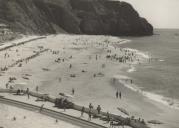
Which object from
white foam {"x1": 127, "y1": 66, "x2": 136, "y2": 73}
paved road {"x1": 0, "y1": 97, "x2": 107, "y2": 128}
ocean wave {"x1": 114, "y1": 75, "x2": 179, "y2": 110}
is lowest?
ocean wave {"x1": 114, "y1": 75, "x2": 179, "y2": 110}

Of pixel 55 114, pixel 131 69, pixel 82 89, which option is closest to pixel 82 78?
pixel 82 89

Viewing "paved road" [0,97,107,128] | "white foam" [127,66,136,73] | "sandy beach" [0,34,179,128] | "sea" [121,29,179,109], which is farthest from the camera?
"white foam" [127,66,136,73]

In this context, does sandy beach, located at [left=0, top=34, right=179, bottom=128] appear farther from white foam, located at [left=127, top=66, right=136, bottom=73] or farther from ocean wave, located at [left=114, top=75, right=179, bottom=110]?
ocean wave, located at [left=114, top=75, right=179, bottom=110]

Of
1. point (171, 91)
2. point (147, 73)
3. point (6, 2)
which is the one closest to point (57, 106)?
point (171, 91)

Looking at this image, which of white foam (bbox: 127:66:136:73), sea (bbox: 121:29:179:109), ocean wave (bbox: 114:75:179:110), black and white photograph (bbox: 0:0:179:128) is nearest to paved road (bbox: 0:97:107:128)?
black and white photograph (bbox: 0:0:179:128)

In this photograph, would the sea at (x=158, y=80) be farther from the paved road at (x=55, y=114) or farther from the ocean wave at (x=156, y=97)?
the paved road at (x=55, y=114)

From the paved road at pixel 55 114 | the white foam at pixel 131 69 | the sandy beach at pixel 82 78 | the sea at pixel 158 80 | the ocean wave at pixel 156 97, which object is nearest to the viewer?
the paved road at pixel 55 114

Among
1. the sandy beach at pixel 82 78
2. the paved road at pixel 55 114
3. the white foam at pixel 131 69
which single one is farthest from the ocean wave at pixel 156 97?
the paved road at pixel 55 114

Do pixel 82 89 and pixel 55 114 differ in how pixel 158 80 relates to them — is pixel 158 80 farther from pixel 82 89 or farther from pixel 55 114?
pixel 55 114
